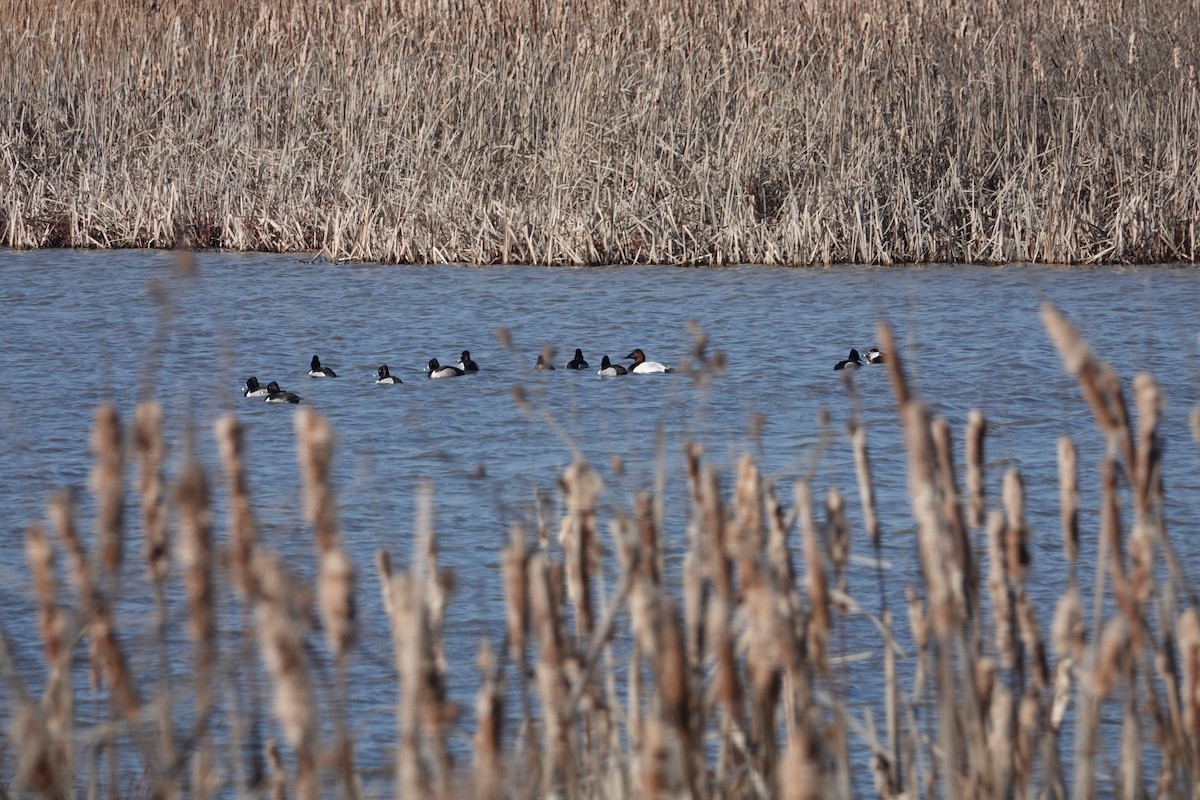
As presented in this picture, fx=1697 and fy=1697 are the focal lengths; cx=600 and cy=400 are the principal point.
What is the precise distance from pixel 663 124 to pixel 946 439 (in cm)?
1047

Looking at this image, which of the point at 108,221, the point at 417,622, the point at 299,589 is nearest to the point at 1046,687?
the point at 299,589

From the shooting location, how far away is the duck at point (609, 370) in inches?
366

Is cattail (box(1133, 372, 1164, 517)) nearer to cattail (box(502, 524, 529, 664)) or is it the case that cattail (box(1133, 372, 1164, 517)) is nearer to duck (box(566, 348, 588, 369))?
cattail (box(502, 524, 529, 664))

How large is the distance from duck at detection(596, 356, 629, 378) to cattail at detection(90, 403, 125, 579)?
7.57 meters

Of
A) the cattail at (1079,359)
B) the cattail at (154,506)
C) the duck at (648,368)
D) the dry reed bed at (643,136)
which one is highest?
the dry reed bed at (643,136)

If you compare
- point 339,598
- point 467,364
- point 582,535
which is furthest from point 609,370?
point 339,598

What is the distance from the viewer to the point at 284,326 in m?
11.2

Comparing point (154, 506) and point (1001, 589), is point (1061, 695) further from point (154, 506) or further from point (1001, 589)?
point (154, 506)

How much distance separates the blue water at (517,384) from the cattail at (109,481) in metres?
1.09

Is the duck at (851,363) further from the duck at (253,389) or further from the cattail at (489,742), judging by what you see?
the cattail at (489,742)

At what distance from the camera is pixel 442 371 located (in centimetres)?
931

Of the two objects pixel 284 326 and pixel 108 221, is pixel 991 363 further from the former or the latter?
pixel 108 221

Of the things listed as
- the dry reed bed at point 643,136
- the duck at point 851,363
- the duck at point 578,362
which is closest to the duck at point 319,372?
the duck at point 578,362

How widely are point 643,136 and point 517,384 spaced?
869cm
